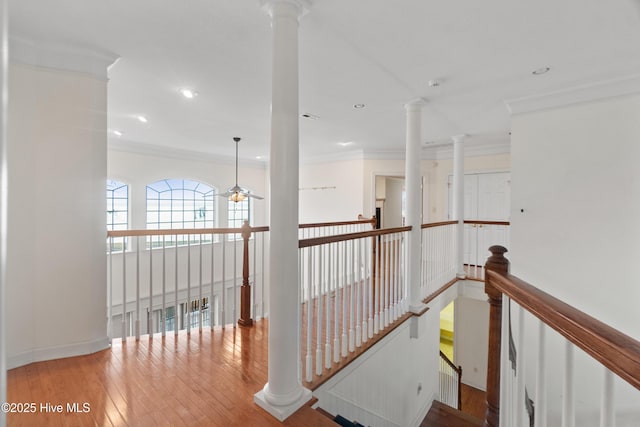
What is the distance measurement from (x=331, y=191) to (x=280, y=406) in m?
5.28

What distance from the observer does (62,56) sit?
2.21 m

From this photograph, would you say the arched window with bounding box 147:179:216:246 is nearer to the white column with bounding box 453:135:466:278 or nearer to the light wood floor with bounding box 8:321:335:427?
the light wood floor with bounding box 8:321:335:427

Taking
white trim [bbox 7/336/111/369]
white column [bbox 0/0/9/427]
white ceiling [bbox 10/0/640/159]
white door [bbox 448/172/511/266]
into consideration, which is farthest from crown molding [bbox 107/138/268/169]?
white column [bbox 0/0/9/427]

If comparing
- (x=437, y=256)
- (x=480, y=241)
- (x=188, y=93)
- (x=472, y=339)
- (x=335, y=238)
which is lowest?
(x=472, y=339)

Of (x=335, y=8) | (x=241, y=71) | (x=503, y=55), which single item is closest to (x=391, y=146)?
(x=503, y=55)

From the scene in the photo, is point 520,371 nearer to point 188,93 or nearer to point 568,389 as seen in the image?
point 568,389

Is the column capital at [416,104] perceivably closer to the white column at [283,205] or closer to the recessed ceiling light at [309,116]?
the recessed ceiling light at [309,116]

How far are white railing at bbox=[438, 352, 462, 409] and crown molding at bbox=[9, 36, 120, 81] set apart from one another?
20.0 ft

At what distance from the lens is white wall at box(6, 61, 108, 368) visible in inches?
82.6

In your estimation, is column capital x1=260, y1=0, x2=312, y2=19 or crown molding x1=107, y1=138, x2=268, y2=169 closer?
column capital x1=260, y1=0, x2=312, y2=19

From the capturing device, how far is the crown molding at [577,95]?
8.91ft

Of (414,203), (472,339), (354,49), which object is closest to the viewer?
(354,49)

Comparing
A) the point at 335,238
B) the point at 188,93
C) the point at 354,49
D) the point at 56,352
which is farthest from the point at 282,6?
the point at 56,352

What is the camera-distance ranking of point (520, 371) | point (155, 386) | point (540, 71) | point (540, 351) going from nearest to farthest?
point (540, 351) < point (520, 371) < point (155, 386) < point (540, 71)
